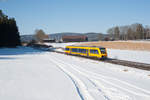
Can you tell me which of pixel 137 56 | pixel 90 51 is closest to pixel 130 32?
pixel 137 56

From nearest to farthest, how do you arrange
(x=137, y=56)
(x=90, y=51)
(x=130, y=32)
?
(x=90, y=51) < (x=137, y=56) < (x=130, y=32)

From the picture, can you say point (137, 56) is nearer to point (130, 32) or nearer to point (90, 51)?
point (90, 51)

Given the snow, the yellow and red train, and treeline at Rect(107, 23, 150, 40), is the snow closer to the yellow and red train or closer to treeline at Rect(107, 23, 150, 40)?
the yellow and red train

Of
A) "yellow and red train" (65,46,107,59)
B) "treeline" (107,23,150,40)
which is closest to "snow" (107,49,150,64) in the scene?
"yellow and red train" (65,46,107,59)

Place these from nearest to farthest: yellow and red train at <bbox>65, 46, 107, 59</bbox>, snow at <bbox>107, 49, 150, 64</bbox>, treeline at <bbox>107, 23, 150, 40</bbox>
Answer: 1. yellow and red train at <bbox>65, 46, 107, 59</bbox>
2. snow at <bbox>107, 49, 150, 64</bbox>
3. treeline at <bbox>107, 23, 150, 40</bbox>

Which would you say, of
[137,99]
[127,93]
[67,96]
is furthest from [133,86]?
[67,96]

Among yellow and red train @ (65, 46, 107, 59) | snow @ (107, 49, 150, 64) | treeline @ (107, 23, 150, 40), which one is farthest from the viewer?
treeline @ (107, 23, 150, 40)

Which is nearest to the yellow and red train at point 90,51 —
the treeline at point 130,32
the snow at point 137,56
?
the snow at point 137,56

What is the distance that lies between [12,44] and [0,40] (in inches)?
281

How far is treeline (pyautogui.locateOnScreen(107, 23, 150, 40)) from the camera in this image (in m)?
115

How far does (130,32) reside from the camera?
396 ft

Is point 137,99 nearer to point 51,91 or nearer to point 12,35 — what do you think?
point 51,91

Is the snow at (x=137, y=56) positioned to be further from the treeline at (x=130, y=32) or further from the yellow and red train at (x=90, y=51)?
Result: the treeline at (x=130, y=32)

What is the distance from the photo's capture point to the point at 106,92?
10.1m
